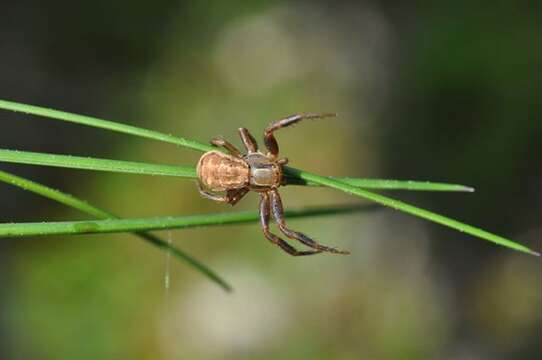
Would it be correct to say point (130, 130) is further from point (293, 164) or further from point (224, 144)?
point (293, 164)

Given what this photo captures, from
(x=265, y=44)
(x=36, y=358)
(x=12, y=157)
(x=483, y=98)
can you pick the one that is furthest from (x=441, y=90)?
(x=12, y=157)

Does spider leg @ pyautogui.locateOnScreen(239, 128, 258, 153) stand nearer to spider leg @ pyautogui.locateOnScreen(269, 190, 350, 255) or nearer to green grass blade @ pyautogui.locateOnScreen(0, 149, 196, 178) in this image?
spider leg @ pyautogui.locateOnScreen(269, 190, 350, 255)

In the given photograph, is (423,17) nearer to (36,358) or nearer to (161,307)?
(161,307)

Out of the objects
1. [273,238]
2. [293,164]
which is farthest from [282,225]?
[293,164]

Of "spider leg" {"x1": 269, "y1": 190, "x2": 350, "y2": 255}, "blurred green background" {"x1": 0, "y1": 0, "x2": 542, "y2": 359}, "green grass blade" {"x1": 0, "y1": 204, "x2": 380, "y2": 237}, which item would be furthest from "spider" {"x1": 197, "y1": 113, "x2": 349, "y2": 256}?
"blurred green background" {"x1": 0, "y1": 0, "x2": 542, "y2": 359}

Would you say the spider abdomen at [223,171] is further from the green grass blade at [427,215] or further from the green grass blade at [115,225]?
the green grass blade at [427,215]
